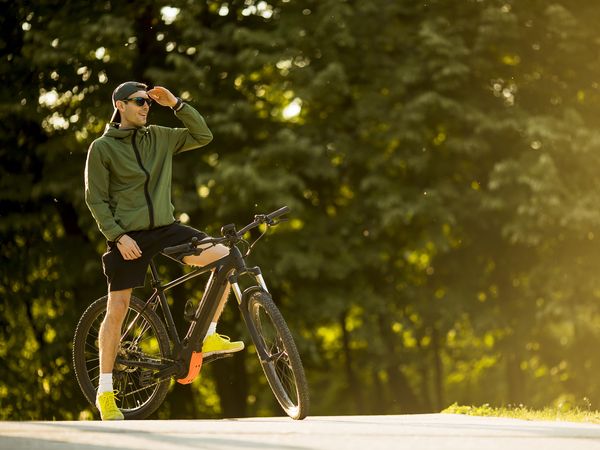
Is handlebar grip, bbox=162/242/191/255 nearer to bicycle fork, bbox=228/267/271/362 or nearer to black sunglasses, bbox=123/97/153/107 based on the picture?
bicycle fork, bbox=228/267/271/362

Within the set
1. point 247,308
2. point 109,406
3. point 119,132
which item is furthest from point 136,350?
point 119,132

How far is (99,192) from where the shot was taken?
6.30m

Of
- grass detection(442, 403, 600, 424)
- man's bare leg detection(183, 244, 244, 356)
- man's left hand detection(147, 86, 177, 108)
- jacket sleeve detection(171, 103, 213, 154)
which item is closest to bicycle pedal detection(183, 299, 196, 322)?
man's bare leg detection(183, 244, 244, 356)

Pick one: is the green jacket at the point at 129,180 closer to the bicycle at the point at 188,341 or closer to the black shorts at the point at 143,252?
the black shorts at the point at 143,252

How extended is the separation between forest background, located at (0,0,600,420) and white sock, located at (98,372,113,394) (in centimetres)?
799

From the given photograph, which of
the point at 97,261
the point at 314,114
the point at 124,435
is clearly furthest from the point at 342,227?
the point at 124,435

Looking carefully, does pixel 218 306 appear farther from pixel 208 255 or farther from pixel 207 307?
pixel 208 255

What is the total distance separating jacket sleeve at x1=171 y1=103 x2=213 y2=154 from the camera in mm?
6516

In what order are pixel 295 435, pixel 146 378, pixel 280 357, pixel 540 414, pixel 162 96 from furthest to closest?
pixel 540 414, pixel 146 378, pixel 162 96, pixel 280 357, pixel 295 435

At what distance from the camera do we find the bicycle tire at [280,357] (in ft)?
19.1

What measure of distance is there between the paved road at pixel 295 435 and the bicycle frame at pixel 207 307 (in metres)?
0.61

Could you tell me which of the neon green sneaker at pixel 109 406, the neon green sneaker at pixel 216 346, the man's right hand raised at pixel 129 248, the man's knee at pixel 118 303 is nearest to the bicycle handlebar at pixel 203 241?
the man's right hand raised at pixel 129 248

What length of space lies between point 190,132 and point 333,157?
9432 mm

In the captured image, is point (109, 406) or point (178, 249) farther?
point (109, 406)
